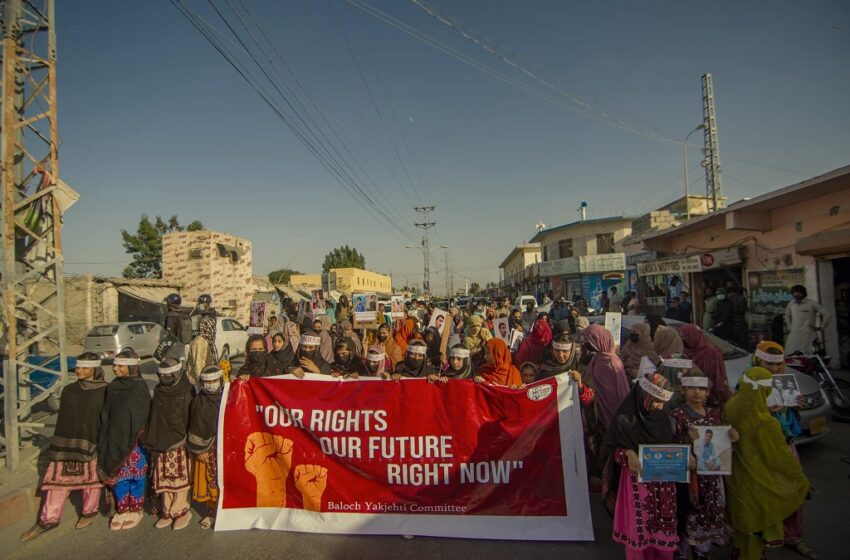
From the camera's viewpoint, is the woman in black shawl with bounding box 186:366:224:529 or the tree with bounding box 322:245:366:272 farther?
the tree with bounding box 322:245:366:272

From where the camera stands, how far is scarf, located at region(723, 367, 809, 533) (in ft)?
9.34

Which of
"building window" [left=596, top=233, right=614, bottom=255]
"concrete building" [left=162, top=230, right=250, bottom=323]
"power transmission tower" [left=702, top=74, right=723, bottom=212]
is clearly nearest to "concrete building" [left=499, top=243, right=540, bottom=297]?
"building window" [left=596, top=233, right=614, bottom=255]

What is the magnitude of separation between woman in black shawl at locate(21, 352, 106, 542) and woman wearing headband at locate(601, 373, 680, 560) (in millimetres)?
4386

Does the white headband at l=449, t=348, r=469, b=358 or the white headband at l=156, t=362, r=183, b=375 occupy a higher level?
the white headband at l=156, t=362, r=183, b=375

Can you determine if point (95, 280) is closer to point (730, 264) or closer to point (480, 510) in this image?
point (480, 510)

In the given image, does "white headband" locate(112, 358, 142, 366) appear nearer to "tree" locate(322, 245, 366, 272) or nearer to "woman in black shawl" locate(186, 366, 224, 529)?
"woman in black shawl" locate(186, 366, 224, 529)

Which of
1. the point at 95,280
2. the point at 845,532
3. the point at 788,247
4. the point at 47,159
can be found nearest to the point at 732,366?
the point at 845,532

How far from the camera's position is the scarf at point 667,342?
16.6 feet

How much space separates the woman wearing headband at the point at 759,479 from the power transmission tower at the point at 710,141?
2184 centimetres

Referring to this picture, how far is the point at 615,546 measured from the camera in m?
3.25

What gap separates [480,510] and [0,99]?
658 cm

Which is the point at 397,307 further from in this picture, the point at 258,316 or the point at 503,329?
the point at 503,329

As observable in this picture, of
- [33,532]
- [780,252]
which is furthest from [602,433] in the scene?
[780,252]

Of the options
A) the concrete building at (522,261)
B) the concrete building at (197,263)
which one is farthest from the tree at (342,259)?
the concrete building at (197,263)
